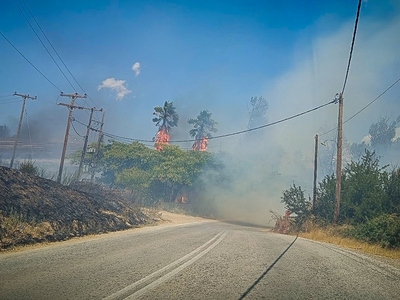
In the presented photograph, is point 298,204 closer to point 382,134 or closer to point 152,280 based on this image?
point 152,280

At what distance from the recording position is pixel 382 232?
11.9m

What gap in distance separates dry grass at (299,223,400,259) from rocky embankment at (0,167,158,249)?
11.3m

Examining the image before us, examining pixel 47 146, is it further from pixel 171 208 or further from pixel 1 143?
pixel 171 208

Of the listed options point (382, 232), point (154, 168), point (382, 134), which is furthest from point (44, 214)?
point (382, 134)

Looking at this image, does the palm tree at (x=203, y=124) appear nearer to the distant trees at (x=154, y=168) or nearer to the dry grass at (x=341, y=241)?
the distant trees at (x=154, y=168)

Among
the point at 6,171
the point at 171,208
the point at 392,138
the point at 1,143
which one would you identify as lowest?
the point at 171,208

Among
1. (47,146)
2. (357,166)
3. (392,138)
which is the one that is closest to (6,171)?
(357,166)

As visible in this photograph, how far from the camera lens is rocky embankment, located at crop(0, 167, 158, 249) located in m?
8.05

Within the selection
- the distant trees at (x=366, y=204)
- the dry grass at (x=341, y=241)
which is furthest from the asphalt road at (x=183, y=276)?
the distant trees at (x=366, y=204)

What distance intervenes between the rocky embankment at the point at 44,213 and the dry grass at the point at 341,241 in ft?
37.2

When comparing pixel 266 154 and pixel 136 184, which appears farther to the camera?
pixel 266 154

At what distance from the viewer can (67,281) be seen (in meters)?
4.00

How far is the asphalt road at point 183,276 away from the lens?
12.0 feet

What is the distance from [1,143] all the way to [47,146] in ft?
40.3
